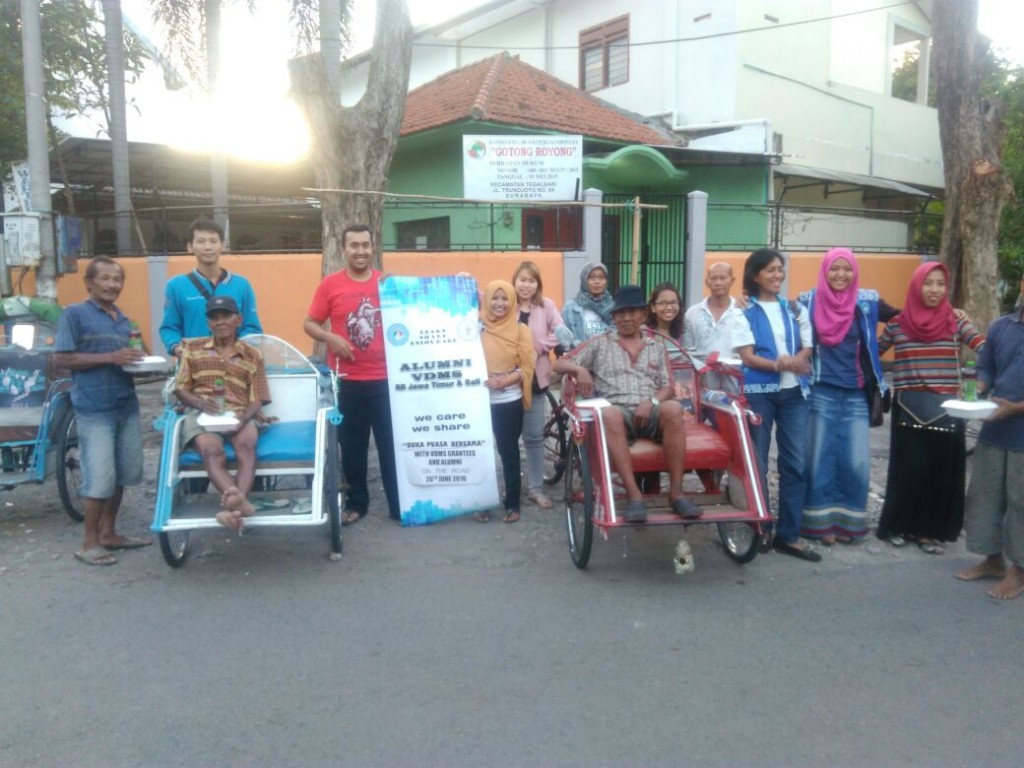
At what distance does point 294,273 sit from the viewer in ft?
39.8

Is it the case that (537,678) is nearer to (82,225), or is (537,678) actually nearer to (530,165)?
(530,165)

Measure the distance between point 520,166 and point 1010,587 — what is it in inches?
287

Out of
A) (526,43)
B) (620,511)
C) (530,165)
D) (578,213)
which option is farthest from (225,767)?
(526,43)

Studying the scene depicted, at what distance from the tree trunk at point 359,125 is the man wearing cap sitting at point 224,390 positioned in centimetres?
Result: 266

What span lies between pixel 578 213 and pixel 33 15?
718cm

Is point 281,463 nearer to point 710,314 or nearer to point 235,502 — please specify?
point 235,502

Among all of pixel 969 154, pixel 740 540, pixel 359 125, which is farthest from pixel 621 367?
pixel 969 154

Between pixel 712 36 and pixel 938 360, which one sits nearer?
pixel 938 360

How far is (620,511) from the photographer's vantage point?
460cm

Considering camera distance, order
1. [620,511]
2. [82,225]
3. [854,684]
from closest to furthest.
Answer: [854,684] < [620,511] < [82,225]

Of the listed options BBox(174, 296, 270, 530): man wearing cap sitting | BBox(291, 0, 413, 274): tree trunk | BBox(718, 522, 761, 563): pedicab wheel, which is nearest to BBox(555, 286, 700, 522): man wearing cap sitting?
BBox(718, 522, 761, 563): pedicab wheel

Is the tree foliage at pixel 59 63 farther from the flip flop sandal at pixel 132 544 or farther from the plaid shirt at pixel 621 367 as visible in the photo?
the plaid shirt at pixel 621 367

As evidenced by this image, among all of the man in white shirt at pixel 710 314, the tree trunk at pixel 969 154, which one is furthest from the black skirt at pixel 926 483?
the tree trunk at pixel 969 154

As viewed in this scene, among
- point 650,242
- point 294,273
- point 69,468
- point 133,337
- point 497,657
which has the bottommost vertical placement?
point 497,657
